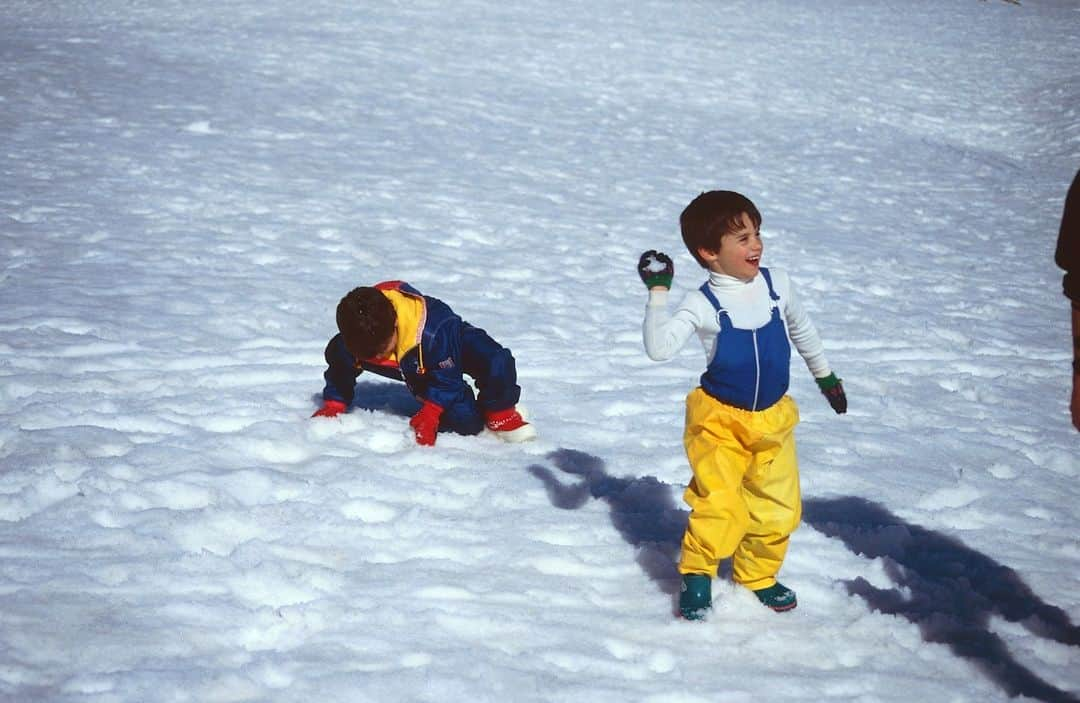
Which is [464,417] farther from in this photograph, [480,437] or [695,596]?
[695,596]

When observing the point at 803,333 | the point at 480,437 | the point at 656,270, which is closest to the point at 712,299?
the point at 656,270

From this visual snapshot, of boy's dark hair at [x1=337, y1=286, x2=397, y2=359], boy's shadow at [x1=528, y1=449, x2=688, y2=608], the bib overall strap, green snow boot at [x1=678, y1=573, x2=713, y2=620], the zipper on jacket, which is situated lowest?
boy's shadow at [x1=528, y1=449, x2=688, y2=608]

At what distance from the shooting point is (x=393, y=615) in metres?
3.27

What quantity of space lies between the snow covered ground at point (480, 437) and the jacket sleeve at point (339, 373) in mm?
163

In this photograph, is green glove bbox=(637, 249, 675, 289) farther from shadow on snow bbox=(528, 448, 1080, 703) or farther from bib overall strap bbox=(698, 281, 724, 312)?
shadow on snow bbox=(528, 448, 1080, 703)

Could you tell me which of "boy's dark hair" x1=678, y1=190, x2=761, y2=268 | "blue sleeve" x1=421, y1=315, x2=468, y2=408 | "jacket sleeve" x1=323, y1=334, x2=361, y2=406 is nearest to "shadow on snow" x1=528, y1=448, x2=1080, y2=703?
"blue sleeve" x1=421, y1=315, x2=468, y2=408

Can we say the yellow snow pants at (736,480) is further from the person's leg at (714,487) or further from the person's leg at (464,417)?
the person's leg at (464,417)

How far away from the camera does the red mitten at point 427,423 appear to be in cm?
457

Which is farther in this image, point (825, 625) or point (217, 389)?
point (217, 389)

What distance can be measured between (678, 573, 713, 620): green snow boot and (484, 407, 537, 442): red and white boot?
5.72ft

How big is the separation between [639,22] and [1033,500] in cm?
2046

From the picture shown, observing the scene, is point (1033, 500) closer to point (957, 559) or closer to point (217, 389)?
point (957, 559)

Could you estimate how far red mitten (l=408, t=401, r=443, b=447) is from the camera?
457cm

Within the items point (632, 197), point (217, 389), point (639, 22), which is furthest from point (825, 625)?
point (639, 22)
